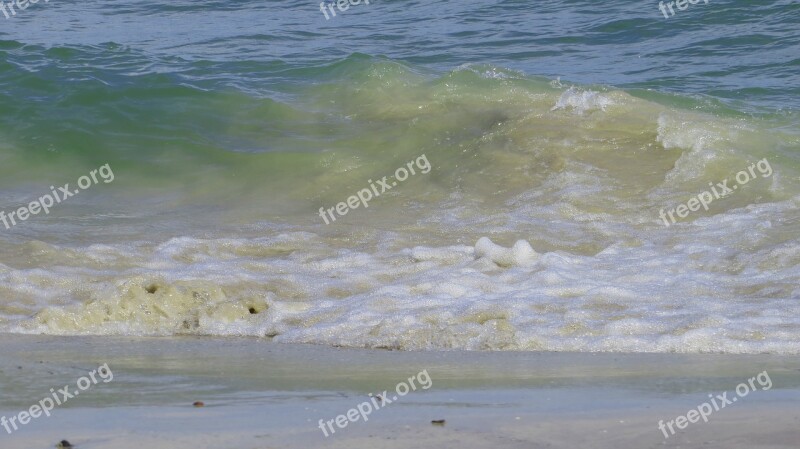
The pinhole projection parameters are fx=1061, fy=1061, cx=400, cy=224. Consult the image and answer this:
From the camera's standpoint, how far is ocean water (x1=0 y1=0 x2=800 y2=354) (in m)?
5.73

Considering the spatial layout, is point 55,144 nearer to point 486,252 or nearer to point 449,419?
point 486,252

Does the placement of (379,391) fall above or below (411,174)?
above

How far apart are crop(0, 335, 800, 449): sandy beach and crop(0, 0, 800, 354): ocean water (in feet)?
1.70

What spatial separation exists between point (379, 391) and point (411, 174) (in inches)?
244

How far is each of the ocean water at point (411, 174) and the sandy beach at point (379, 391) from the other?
1.70 ft

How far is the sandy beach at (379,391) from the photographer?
3.12 metres

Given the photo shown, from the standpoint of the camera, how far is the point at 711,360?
4605 millimetres

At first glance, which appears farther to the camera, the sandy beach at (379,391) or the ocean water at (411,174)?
the ocean water at (411,174)

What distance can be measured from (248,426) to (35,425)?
2.24 feet

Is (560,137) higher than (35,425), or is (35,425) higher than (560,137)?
(35,425)

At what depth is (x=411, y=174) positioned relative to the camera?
9.98 metres

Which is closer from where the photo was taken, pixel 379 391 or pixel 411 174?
pixel 379 391

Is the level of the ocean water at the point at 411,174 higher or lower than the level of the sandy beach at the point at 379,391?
lower

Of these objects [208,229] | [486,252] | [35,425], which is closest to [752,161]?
[486,252]
